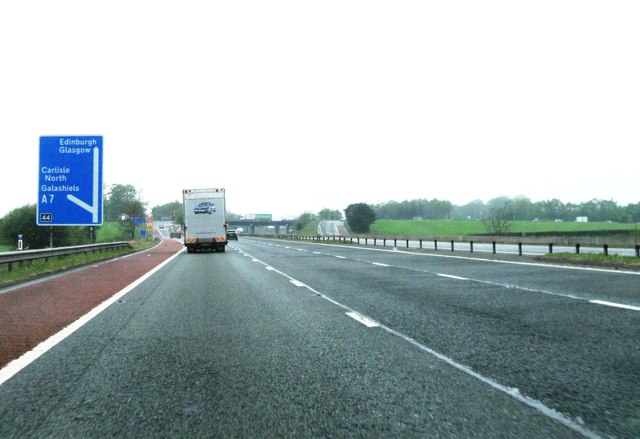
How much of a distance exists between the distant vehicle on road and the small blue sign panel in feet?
37.5

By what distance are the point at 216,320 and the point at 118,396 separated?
3779 millimetres

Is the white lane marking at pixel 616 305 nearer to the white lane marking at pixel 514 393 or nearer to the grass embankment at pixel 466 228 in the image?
the white lane marking at pixel 514 393

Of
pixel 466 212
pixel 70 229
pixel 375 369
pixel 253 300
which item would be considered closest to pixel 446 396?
pixel 375 369

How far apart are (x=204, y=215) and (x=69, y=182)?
12.7m

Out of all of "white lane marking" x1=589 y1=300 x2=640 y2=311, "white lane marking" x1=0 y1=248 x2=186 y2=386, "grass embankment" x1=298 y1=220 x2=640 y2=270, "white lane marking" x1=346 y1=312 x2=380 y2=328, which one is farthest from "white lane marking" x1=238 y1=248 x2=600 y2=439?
"grass embankment" x1=298 y1=220 x2=640 y2=270

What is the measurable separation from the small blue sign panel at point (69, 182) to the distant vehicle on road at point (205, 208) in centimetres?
1142

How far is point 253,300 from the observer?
34.5ft

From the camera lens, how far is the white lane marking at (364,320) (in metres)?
7.46

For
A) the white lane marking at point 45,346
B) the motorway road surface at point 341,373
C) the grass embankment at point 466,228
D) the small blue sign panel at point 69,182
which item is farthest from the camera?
the grass embankment at point 466,228

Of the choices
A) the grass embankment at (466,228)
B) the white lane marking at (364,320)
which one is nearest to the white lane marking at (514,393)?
the white lane marking at (364,320)

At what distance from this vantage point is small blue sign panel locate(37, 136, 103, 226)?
22734mm

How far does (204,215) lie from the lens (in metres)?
35.3

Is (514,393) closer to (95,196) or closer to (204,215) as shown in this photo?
(95,196)

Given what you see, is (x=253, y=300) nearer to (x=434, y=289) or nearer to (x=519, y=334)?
(x=434, y=289)
